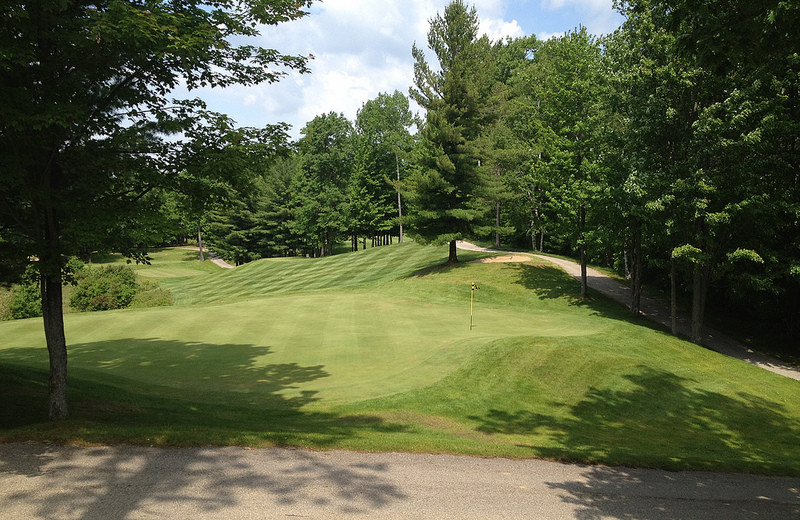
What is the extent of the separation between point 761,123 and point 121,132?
2141cm

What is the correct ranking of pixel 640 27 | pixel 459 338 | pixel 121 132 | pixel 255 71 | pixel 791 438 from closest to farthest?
pixel 121 132, pixel 255 71, pixel 791 438, pixel 459 338, pixel 640 27

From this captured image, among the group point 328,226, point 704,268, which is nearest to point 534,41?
point 328,226

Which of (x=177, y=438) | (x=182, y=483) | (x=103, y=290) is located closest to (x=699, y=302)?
(x=177, y=438)

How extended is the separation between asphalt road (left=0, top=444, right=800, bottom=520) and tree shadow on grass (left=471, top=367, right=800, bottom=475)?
797 millimetres

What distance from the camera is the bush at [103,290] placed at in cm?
3562

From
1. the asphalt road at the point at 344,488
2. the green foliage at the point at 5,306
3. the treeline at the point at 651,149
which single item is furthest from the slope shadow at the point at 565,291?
the green foliage at the point at 5,306

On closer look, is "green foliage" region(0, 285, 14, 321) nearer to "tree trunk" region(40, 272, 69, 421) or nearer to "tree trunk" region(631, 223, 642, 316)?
"tree trunk" region(40, 272, 69, 421)

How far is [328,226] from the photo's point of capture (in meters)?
64.4

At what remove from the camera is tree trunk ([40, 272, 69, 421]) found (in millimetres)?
8664

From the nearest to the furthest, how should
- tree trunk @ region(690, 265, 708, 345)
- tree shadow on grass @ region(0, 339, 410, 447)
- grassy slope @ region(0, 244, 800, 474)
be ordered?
1. tree shadow on grass @ region(0, 339, 410, 447)
2. grassy slope @ region(0, 244, 800, 474)
3. tree trunk @ region(690, 265, 708, 345)

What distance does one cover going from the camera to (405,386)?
42.3 feet

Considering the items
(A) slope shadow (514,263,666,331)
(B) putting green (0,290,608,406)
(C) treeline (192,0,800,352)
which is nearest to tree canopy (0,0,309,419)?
(C) treeline (192,0,800,352)

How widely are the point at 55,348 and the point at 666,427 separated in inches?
525

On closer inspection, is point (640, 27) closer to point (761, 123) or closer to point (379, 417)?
point (761, 123)
